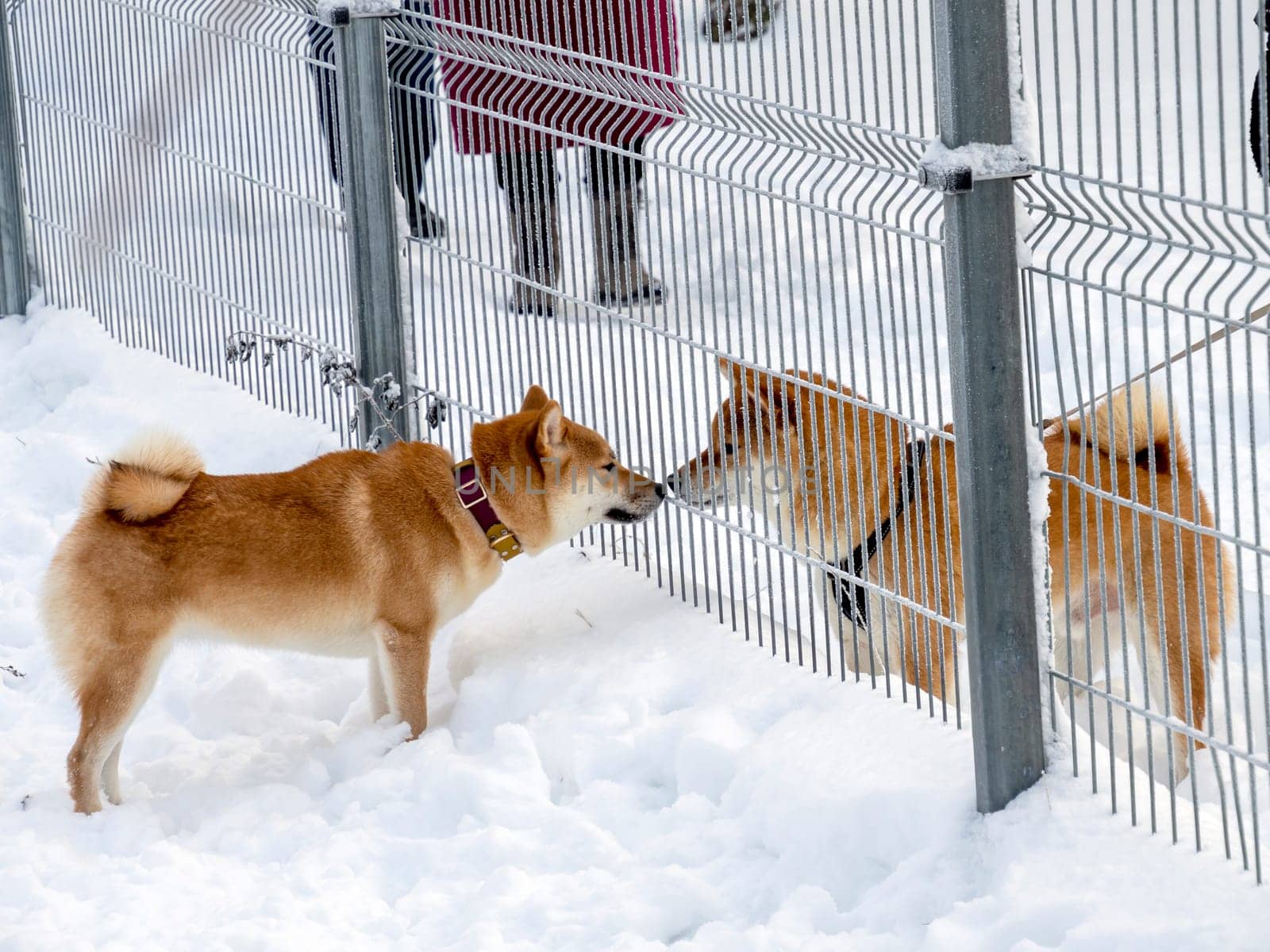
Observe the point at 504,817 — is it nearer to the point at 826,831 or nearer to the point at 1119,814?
the point at 826,831

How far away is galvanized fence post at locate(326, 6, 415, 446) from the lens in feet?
15.2

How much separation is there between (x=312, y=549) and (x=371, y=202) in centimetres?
141

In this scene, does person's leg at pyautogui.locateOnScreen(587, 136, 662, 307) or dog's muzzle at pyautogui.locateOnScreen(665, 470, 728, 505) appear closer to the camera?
person's leg at pyautogui.locateOnScreen(587, 136, 662, 307)

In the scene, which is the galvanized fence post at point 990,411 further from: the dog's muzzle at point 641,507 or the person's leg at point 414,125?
the person's leg at point 414,125

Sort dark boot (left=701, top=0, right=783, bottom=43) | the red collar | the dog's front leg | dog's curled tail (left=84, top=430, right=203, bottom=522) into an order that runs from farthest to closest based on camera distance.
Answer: the red collar → the dog's front leg → dog's curled tail (left=84, top=430, right=203, bottom=522) → dark boot (left=701, top=0, right=783, bottom=43)

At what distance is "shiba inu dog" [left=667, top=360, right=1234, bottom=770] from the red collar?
54 centimetres

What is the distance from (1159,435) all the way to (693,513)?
1231 millimetres

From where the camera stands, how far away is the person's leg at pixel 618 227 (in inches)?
156

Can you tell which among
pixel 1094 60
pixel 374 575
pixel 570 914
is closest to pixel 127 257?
pixel 374 575

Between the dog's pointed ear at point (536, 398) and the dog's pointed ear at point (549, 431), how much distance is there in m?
0.14

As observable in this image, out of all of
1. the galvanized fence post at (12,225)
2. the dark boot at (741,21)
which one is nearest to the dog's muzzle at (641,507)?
the dark boot at (741,21)

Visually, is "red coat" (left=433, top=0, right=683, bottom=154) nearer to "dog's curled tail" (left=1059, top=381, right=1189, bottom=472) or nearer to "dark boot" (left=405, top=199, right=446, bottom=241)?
"dark boot" (left=405, top=199, right=446, bottom=241)

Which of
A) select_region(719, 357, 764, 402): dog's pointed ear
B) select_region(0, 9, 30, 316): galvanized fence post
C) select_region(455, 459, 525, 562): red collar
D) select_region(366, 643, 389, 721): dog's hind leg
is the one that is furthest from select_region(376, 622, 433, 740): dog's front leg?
select_region(0, 9, 30, 316): galvanized fence post

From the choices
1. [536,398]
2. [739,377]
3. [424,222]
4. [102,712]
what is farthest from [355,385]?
[102,712]
